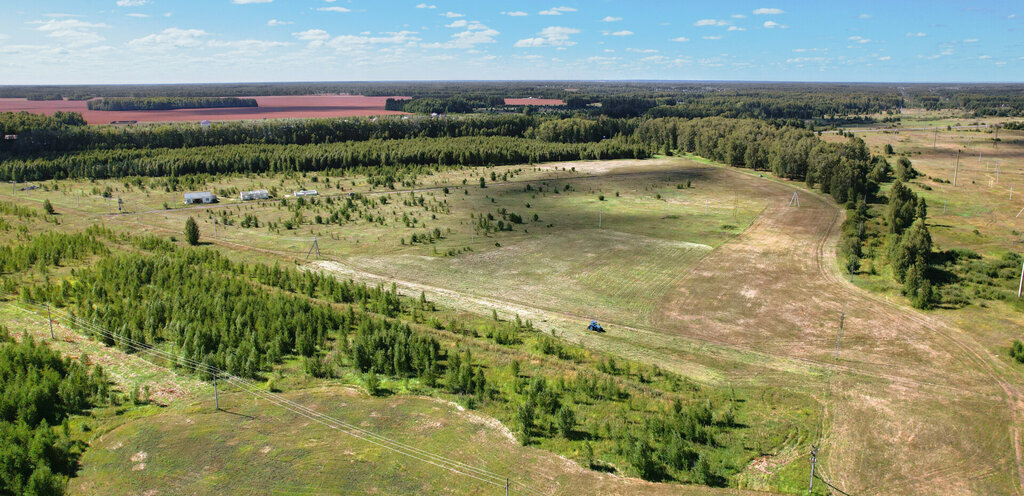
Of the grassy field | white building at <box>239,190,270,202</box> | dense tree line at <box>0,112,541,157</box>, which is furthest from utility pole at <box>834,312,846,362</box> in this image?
dense tree line at <box>0,112,541,157</box>

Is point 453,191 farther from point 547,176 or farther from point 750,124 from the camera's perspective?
point 750,124

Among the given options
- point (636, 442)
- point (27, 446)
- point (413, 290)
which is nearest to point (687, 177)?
point (413, 290)

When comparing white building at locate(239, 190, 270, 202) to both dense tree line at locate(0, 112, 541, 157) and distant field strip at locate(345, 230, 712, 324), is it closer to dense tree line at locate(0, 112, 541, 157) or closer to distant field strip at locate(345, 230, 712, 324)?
distant field strip at locate(345, 230, 712, 324)

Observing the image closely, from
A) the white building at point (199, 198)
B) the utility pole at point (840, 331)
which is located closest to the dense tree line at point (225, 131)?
the white building at point (199, 198)

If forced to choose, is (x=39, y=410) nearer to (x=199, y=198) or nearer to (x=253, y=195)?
(x=199, y=198)

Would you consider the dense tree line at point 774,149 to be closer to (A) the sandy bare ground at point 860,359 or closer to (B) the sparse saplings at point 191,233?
(A) the sandy bare ground at point 860,359

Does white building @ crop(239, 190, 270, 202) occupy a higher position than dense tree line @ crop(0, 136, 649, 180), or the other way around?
dense tree line @ crop(0, 136, 649, 180)
